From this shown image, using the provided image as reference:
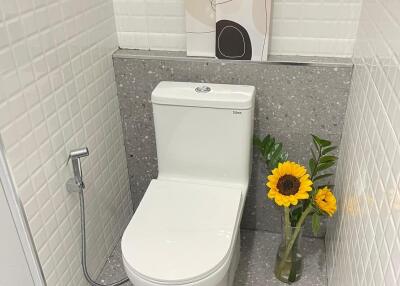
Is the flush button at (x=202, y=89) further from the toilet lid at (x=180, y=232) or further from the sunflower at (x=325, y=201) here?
the sunflower at (x=325, y=201)

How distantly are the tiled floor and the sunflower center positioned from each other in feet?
→ 1.55

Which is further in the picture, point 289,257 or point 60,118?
point 289,257

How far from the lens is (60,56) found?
1.39 meters

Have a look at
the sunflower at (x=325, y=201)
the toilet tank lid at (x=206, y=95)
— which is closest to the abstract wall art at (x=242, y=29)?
the toilet tank lid at (x=206, y=95)

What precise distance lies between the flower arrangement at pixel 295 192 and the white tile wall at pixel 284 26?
1.10 ft

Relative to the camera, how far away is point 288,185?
5.05 ft

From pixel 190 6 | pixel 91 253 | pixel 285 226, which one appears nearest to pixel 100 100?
pixel 190 6

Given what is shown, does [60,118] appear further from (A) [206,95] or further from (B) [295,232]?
(B) [295,232]

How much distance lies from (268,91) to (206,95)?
0.26 metres

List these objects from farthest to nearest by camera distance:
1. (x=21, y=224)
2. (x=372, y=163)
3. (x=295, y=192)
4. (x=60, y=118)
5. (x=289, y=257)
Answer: (x=289, y=257)
(x=295, y=192)
(x=60, y=118)
(x=21, y=224)
(x=372, y=163)

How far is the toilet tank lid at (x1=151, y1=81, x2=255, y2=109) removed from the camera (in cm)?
155

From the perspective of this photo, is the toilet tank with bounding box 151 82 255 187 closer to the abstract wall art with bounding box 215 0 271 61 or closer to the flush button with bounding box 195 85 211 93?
the flush button with bounding box 195 85 211 93

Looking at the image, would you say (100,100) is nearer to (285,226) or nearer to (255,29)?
(255,29)

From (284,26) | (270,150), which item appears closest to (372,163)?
(270,150)
